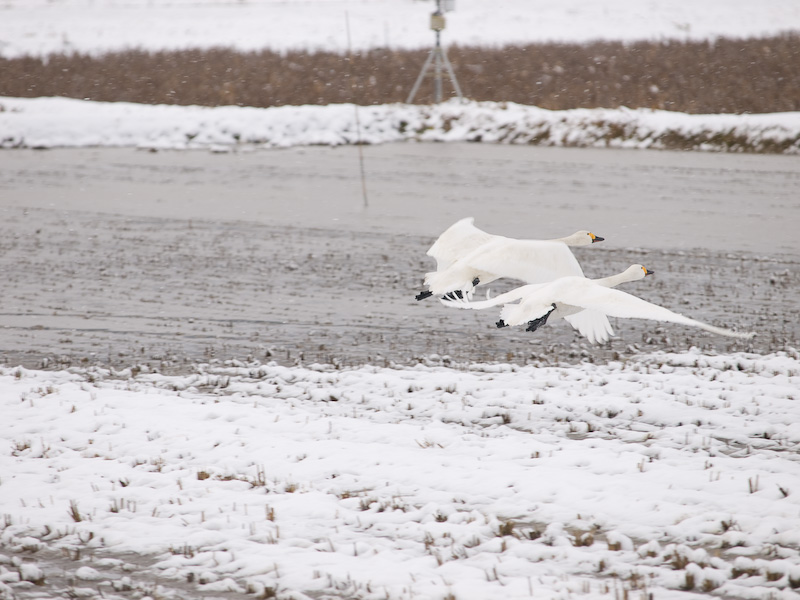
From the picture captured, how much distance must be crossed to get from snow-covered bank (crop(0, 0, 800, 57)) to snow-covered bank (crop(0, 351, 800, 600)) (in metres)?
31.4

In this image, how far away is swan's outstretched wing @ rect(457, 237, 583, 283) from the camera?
18.2 ft

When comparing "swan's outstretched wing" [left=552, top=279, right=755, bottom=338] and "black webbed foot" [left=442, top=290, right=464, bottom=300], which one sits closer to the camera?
"swan's outstretched wing" [left=552, top=279, right=755, bottom=338]

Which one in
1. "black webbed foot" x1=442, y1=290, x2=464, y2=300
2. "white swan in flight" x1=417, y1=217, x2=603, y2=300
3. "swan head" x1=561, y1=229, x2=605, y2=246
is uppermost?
"swan head" x1=561, y1=229, x2=605, y2=246

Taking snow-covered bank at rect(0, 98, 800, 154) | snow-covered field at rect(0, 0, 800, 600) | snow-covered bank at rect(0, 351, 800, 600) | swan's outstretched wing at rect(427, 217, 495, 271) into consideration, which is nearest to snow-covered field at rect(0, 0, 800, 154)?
snow-covered bank at rect(0, 98, 800, 154)

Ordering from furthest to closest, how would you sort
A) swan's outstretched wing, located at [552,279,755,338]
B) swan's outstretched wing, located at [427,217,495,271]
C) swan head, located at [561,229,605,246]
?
swan's outstretched wing, located at [427,217,495,271], swan head, located at [561,229,605,246], swan's outstretched wing, located at [552,279,755,338]

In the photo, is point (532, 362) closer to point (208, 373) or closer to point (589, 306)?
point (208, 373)

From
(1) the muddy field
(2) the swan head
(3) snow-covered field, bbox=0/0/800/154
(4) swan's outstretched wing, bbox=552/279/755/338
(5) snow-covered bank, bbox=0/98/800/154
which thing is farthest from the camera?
(3) snow-covered field, bbox=0/0/800/154

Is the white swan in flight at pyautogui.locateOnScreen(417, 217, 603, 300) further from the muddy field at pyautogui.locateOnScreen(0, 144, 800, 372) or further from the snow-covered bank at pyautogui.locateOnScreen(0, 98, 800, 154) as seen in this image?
the snow-covered bank at pyautogui.locateOnScreen(0, 98, 800, 154)

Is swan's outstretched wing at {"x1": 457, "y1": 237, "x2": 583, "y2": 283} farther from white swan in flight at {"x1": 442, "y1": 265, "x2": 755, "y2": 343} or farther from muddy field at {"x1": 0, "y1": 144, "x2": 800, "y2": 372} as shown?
muddy field at {"x1": 0, "y1": 144, "x2": 800, "y2": 372}

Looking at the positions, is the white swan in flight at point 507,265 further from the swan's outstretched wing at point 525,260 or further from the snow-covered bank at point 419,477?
the snow-covered bank at point 419,477

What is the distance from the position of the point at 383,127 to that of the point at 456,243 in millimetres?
17377

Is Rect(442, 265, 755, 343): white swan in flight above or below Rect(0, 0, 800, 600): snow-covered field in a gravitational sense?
above

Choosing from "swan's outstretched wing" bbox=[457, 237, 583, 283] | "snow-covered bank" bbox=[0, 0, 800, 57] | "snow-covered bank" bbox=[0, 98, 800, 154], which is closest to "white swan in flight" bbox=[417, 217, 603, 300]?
"swan's outstretched wing" bbox=[457, 237, 583, 283]

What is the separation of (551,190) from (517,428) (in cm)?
1009
